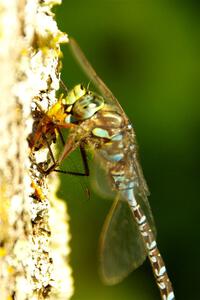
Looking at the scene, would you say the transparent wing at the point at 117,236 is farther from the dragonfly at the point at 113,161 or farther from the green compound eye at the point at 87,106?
the green compound eye at the point at 87,106

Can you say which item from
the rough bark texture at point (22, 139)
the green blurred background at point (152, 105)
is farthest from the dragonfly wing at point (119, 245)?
the green blurred background at point (152, 105)

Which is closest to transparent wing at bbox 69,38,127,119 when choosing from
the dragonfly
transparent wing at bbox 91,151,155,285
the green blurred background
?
the dragonfly

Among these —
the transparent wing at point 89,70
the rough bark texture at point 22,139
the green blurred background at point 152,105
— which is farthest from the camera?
the green blurred background at point 152,105

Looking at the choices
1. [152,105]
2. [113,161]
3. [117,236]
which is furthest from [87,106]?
[152,105]

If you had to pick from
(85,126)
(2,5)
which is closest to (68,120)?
(85,126)

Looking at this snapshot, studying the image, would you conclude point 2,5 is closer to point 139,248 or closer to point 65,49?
point 139,248

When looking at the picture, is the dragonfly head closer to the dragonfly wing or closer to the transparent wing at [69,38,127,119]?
the transparent wing at [69,38,127,119]

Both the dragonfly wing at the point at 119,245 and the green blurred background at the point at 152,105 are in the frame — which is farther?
the green blurred background at the point at 152,105

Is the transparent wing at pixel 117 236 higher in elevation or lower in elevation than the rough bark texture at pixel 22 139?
lower
